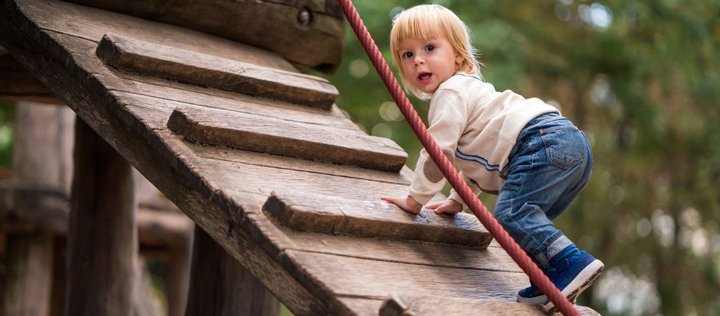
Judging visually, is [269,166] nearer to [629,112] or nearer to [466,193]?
[466,193]

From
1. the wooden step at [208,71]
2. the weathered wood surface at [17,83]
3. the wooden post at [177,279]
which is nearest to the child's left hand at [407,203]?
the wooden step at [208,71]

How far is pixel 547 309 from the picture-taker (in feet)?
9.14

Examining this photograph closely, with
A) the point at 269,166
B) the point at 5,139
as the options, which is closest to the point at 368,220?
A: the point at 269,166

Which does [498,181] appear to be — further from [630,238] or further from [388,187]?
[630,238]

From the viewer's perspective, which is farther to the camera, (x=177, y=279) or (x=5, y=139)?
(x=5, y=139)

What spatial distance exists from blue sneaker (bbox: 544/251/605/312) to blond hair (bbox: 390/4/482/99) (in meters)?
0.72

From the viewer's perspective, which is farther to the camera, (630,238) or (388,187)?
(630,238)

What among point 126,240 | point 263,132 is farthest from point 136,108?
point 126,240

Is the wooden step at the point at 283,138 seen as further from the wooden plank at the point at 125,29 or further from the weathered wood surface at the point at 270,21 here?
the weathered wood surface at the point at 270,21

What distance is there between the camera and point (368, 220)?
2836 millimetres

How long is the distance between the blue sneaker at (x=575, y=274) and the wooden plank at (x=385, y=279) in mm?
155

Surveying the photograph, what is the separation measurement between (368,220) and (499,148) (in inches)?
19.1

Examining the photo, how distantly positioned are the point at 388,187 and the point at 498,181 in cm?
40

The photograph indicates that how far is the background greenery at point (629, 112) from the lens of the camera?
9.75m
